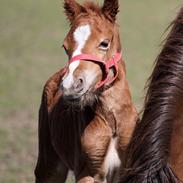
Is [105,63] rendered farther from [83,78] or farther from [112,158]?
[112,158]

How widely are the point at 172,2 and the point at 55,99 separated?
16264 mm

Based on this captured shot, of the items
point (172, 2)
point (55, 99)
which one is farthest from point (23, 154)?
point (172, 2)

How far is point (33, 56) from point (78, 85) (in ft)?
33.8

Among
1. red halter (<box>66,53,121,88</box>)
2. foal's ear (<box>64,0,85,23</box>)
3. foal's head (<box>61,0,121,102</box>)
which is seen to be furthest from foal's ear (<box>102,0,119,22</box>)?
red halter (<box>66,53,121,88</box>)

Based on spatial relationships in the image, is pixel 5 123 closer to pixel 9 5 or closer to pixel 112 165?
pixel 112 165

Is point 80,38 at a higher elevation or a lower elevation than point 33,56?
higher

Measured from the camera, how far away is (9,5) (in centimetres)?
2155

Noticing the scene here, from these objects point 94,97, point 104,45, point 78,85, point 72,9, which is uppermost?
point 72,9

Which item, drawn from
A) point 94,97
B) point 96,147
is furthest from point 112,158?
point 94,97

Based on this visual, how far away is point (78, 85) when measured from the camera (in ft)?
13.9

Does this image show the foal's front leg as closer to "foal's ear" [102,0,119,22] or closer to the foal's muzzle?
the foal's muzzle

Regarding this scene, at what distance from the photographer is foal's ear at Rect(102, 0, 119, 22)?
4602 millimetres

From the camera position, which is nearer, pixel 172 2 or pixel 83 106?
pixel 83 106

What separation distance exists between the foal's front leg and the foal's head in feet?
1.11
